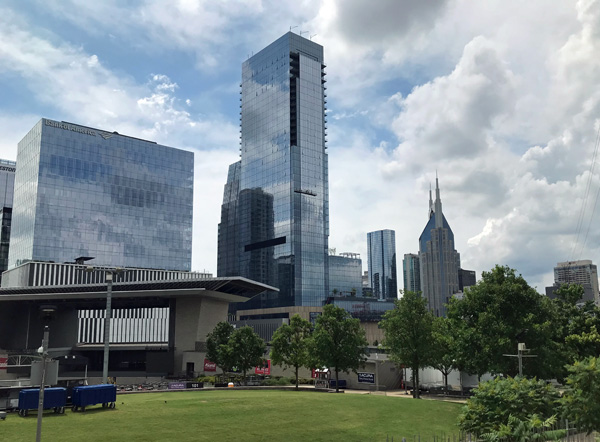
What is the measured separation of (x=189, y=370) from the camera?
107m

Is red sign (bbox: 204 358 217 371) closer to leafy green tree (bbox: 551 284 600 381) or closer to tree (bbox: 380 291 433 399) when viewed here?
tree (bbox: 380 291 433 399)

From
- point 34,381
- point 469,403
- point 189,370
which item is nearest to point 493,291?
→ point 469,403

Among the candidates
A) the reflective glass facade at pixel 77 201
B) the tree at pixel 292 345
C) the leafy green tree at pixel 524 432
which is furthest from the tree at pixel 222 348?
the reflective glass facade at pixel 77 201

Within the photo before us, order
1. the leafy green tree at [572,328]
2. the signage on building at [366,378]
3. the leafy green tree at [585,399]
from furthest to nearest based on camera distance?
1. the signage on building at [366,378]
2. the leafy green tree at [572,328]
3. the leafy green tree at [585,399]

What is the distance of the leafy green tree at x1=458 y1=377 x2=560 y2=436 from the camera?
37.6 meters

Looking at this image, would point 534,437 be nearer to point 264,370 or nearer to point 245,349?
point 245,349

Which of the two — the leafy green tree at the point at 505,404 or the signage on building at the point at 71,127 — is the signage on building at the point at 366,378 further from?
the signage on building at the point at 71,127

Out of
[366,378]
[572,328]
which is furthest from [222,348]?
[572,328]

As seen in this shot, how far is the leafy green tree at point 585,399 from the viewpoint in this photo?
34531 mm

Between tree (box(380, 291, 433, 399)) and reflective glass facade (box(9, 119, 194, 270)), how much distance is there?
140 metres

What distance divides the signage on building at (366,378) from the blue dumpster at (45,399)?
55.3 metres

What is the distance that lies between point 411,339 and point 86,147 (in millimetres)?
154001

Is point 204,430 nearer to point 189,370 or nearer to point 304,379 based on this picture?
point 304,379

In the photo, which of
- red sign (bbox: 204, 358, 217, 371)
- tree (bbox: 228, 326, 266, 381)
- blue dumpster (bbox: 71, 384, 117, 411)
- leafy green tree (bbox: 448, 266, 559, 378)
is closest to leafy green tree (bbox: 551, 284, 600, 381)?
leafy green tree (bbox: 448, 266, 559, 378)
